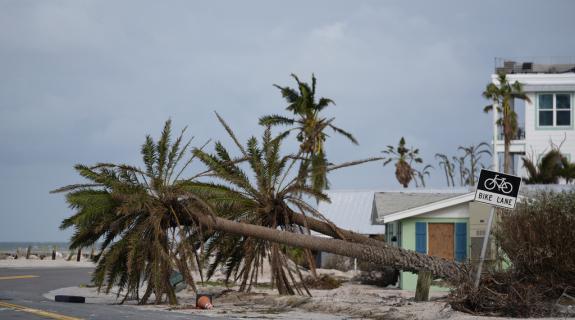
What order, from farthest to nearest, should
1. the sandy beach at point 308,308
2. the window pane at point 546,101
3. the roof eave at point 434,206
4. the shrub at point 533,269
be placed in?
the window pane at point 546,101
the roof eave at point 434,206
the sandy beach at point 308,308
the shrub at point 533,269

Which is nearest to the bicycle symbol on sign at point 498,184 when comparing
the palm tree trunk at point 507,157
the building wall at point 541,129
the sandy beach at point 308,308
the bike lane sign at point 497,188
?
the bike lane sign at point 497,188

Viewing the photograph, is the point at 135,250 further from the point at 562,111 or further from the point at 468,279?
the point at 562,111

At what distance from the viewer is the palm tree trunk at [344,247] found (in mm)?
19688

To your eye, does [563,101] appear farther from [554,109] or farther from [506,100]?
[506,100]

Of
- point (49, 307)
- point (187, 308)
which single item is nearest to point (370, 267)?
point (187, 308)

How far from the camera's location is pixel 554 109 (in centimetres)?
4734

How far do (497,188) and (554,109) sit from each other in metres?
33.7

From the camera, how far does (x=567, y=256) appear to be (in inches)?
658

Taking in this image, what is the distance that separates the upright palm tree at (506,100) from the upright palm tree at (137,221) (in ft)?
95.2

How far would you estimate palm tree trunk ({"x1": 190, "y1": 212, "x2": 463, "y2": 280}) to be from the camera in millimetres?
19688

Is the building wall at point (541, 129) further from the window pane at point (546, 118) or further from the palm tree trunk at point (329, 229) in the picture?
the palm tree trunk at point (329, 229)

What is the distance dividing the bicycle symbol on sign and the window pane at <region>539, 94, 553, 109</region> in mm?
33651

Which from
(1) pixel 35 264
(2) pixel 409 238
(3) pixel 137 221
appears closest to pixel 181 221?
(3) pixel 137 221

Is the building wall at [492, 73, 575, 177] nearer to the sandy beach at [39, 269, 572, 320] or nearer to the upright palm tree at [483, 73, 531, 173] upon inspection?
the upright palm tree at [483, 73, 531, 173]
